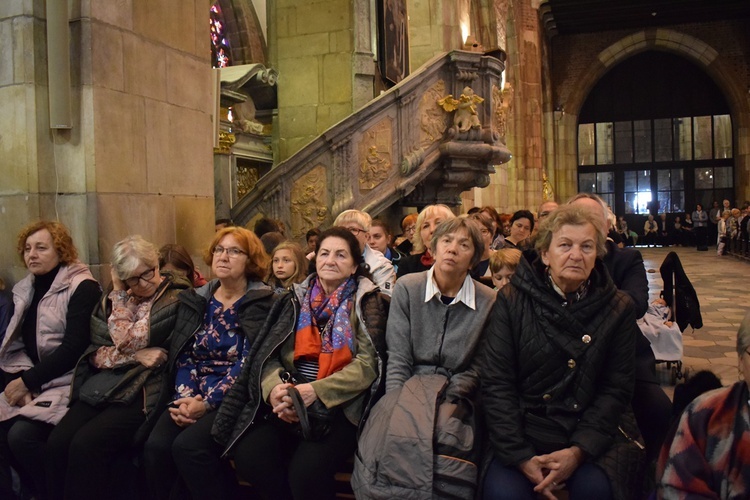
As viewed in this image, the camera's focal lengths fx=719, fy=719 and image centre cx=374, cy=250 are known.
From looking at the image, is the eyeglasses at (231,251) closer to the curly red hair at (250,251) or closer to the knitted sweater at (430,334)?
the curly red hair at (250,251)

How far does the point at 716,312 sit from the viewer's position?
389 inches

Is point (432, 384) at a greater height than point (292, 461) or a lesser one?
greater

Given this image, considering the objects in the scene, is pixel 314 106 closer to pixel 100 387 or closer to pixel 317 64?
pixel 317 64

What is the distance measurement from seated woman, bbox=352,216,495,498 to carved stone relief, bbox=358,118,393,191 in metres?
5.83

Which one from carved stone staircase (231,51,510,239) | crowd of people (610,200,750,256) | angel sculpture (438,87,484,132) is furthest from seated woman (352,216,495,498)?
crowd of people (610,200,750,256)

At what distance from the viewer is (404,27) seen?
41.7 ft

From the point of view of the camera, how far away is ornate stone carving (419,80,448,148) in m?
9.52

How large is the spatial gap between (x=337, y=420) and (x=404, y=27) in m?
10.6

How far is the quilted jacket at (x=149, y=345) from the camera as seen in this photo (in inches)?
141

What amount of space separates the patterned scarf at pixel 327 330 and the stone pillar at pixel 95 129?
6.60 ft

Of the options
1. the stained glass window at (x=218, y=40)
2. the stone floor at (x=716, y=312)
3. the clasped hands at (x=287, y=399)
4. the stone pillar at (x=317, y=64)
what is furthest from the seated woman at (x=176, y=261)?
the stained glass window at (x=218, y=40)

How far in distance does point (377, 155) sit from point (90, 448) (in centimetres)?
640

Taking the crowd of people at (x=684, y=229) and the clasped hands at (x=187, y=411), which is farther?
the crowd of people at (x=684, y=229)

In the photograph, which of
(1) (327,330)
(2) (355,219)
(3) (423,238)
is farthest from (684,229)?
(1) (327,330)
